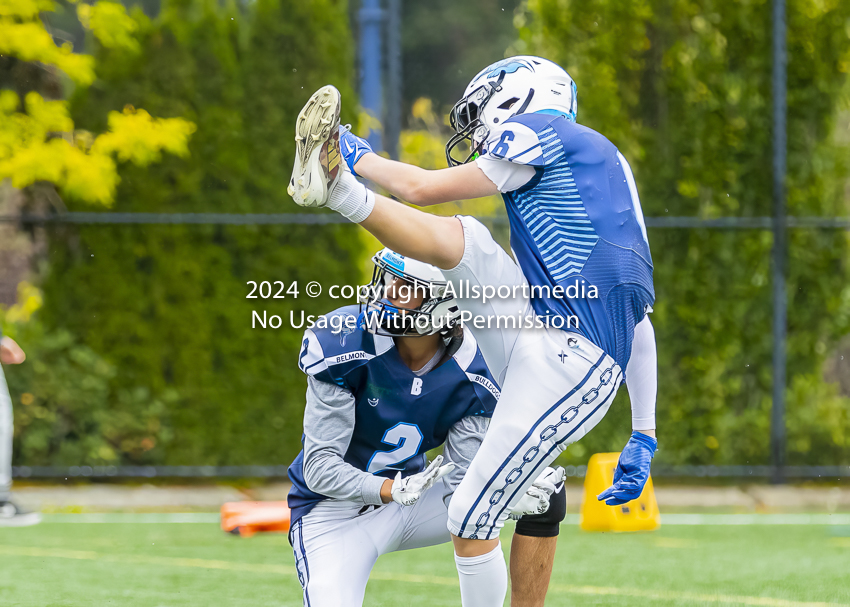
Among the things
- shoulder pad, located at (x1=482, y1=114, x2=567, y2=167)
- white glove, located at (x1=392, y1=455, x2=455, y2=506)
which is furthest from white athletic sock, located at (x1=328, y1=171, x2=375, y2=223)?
white glove, located at (x1=392, y1=455, x2=455, y2=506)

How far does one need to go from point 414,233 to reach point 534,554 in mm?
1170

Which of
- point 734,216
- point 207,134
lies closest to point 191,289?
point 207,134

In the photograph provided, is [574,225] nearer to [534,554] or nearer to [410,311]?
[410,311]

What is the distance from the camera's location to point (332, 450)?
2.99 meters

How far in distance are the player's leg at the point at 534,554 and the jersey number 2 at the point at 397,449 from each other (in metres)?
0.40

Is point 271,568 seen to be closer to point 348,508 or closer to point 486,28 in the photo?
point 348,508

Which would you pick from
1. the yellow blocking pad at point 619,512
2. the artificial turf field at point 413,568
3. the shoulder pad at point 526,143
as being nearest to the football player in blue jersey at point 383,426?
the shoulder pad at point 526,143

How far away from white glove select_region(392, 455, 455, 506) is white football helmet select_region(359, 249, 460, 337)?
1.28 ft

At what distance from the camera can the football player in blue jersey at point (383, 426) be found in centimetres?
292

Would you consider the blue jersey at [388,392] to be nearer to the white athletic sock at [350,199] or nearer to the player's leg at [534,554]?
the player's leg at [534,554]

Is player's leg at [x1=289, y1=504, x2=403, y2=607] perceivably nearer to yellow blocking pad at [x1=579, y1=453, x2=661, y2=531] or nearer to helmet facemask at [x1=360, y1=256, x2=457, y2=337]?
helmet facemask at [x1=360, y1=256, x2=457, y2=337]

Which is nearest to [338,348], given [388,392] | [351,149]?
[388,392]

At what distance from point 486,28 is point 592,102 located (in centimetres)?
154

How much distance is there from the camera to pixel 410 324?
2904 millimetres
